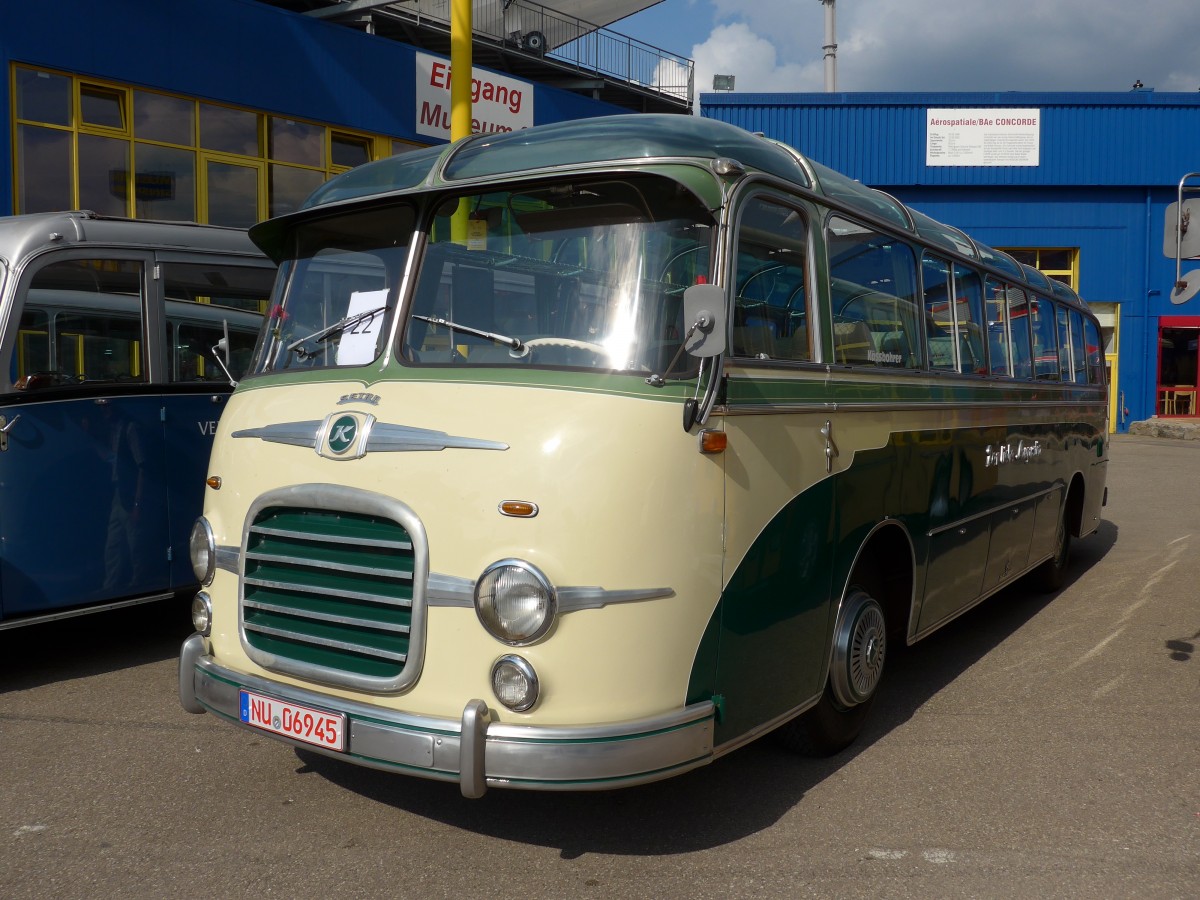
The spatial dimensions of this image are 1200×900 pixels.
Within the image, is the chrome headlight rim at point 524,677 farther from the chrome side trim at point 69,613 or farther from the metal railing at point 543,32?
the metal railing at point 543,32

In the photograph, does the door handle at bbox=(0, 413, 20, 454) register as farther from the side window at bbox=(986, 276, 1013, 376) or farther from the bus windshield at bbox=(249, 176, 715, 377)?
the side window at bbox=(986, 276, 1013, 376)

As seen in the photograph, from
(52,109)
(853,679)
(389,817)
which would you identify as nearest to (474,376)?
(389,817)

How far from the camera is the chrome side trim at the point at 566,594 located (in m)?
3.43

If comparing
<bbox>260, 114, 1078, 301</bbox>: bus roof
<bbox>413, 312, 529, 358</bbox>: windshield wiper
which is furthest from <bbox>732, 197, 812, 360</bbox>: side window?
<bbox>413, 312, 529, 358</bbox>: windshield wiper

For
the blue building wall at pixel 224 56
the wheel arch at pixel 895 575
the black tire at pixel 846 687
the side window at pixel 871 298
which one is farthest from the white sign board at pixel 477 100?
the black tire at pixel 846 687

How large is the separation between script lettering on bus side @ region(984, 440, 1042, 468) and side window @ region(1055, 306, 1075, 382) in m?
1.21

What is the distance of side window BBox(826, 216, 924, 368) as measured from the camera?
15.3 ft

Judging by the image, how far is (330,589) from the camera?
380 centimetres

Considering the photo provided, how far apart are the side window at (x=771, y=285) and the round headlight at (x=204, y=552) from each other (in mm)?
2150

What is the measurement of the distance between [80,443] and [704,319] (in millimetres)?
4054

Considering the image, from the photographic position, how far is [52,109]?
1327cm

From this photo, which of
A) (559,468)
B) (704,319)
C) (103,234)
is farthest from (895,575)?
(103,234)

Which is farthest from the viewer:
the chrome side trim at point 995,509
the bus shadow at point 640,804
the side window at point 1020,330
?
the side window at point 1020,330

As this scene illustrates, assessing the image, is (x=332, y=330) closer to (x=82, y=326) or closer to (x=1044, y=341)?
(x=82, y=326)
